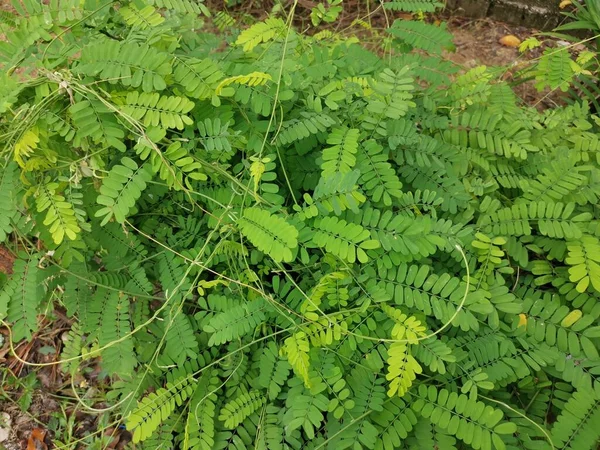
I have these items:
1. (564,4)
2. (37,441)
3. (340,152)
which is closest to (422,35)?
(340,152)

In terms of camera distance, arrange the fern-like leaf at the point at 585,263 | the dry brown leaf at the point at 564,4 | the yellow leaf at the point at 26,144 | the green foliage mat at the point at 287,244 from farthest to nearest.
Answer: the dry brown leaf at the point at 564,4, the fern-like leaf at the point at 585,263, the green foliage mat at the point at 287,244, the yellow leaf at the point at 26,144

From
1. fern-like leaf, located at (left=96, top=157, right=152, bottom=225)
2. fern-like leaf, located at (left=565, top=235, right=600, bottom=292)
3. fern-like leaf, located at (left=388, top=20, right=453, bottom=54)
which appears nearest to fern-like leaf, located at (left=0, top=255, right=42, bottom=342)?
fern-like leaf, located at (left=96, top=157, right=152, bottom=225)

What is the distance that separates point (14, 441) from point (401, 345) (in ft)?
6.48

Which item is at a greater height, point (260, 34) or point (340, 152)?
point (260, 34)

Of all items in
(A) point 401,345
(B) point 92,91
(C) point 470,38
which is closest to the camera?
(B) point 92,91

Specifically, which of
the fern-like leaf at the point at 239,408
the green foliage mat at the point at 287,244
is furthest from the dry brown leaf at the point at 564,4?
the fern-like leaf at the point at 239,408

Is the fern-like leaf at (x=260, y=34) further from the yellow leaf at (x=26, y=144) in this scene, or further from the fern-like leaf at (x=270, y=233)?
the yellow leaf at (x=26, y=144)

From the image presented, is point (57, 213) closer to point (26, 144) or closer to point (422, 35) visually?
point (26, 144)

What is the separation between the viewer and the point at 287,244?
160 cm

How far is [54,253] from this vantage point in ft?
5.89

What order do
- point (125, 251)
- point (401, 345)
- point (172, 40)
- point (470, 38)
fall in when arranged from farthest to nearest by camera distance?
point (470, 38) → point (125, 251) → point (172, 40) → point (401, 345)

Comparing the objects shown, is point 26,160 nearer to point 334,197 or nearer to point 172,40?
point 172,40

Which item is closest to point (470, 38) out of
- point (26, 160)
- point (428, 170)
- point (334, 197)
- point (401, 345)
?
point (428, 170)

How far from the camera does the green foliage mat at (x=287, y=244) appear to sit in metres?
1.63
